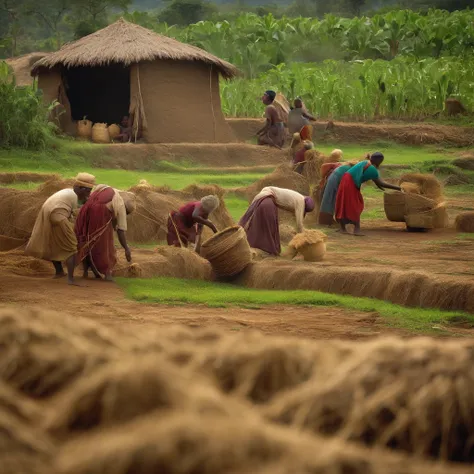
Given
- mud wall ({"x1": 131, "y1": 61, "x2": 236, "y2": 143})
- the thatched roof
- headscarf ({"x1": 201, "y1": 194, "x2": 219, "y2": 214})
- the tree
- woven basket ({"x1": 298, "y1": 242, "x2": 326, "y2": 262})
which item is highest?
the tree

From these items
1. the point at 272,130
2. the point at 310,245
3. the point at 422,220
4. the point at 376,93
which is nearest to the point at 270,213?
the point at 310,245

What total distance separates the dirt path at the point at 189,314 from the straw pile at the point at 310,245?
2265mm

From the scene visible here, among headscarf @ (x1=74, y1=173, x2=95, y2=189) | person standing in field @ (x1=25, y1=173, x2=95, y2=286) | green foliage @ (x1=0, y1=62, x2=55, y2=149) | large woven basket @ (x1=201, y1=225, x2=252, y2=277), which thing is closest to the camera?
person standing in field @ (x1=25, y1=173, x2=95, y2=286)

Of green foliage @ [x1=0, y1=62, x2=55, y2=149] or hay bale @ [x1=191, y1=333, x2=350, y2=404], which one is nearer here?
Answer: hay bale @ [x1=191, y1=333, x2=350, y2=404]

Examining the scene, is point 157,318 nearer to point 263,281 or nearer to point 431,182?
point 263,281

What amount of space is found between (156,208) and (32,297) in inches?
177

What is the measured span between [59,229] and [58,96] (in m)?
16.1

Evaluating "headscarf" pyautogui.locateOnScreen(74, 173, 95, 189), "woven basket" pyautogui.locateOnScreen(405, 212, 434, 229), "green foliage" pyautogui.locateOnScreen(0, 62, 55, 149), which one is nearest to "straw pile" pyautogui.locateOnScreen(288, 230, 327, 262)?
"headscarf" pyautogui.locateOnScreen(74, 173, 95, 189)

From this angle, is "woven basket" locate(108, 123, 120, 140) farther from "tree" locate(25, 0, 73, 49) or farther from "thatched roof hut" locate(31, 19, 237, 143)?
"tree" locate(25, 0, 73, 49)

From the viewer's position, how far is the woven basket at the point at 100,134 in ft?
83.4

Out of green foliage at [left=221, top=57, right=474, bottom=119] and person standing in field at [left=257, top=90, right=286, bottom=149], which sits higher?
green foliage at [left=221, top=57, right=474, bottom=119]

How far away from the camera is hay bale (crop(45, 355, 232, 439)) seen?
1710mm

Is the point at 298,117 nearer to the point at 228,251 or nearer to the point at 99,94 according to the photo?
the point at 99,94

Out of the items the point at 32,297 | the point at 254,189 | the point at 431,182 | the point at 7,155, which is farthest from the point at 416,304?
the point at 7,155
